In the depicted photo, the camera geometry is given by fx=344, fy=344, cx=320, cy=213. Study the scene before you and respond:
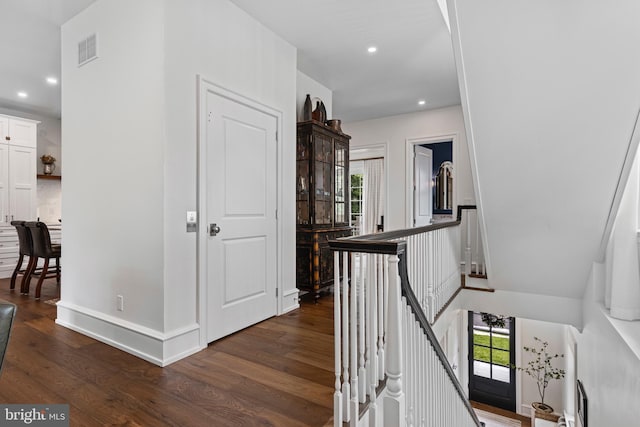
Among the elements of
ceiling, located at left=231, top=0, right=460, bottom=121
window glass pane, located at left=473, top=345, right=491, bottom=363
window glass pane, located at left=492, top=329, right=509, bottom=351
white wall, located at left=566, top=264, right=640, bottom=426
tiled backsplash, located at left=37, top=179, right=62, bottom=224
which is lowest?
window glass pane, located at left=473, top=345, right=491, bottom=363

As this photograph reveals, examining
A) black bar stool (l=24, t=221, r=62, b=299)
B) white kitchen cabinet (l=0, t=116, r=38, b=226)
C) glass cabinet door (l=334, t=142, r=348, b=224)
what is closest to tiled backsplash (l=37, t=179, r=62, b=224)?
white kitchen cabinet (l=0, t=116, r=38, b=226)

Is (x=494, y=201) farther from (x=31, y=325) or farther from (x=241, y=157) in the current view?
(x=31, y=325)

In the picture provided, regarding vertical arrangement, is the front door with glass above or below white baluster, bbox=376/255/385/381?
below

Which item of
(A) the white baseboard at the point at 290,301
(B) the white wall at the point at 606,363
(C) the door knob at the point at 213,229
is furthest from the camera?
(A) the white baseboard at the point at 290,301

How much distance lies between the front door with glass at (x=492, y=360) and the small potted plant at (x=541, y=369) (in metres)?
0.30

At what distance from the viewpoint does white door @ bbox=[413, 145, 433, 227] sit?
6152 millimetres

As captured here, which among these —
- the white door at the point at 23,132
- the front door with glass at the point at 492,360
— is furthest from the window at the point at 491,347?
the white door at the point at 23,132

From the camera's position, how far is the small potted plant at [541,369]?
19.4 ft

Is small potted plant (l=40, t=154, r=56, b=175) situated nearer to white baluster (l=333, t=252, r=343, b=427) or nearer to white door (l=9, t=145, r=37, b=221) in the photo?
white door (l=9, t=145, r=37, b=221)

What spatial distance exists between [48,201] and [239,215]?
5267mm

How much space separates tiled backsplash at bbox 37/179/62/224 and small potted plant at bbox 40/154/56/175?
8.8 inches

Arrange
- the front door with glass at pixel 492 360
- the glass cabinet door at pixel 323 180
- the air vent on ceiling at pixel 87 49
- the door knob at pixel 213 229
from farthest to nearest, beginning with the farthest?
the front door with glass at pixel 492 360, the glass cabinet door at pixel 323 180, the air vent on ceiling at pixel 87 49, the door knob at pixel 213 229

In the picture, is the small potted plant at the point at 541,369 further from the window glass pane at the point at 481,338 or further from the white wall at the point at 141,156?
the white wall at the point at 141,156

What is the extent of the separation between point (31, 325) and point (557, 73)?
4.51 meters
